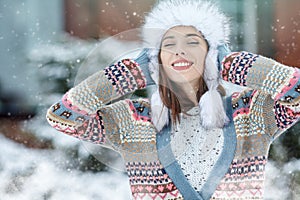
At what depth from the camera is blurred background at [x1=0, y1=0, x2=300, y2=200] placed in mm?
1185

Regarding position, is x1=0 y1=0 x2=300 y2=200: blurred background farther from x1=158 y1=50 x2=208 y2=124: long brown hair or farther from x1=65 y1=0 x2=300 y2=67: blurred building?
x1=158 y1=50 x2=208 y2=124: long brown hair

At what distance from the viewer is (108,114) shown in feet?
2.76

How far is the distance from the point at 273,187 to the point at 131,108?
2.04 ft

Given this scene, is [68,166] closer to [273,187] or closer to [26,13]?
[26,13]

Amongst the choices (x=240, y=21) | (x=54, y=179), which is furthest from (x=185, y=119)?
(x=54, y=179)

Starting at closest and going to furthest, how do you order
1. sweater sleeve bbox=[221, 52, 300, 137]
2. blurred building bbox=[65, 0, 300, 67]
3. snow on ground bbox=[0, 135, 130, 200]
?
sweater sleeve bbox=[221, 52, 300, 137] → blurred building bbox=[65, 0, 300, 67] → snow on ground bbox=[0, 135, 130, 200]

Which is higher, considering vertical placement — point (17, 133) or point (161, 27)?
point (161, 27)

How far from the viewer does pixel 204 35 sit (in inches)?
32.0

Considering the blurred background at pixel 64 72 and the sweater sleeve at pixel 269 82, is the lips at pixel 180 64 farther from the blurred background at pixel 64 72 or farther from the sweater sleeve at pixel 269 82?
the blurred background at pixel 64 72

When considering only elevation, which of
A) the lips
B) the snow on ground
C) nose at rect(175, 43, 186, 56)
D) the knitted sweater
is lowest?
the snow on ground

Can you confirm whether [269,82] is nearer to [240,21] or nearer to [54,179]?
[240,21]

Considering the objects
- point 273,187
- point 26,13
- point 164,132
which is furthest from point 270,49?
point 26,13

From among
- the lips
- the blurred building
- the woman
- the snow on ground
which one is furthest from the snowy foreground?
the lips

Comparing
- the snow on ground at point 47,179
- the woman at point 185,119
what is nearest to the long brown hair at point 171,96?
the woman at point 185,119
